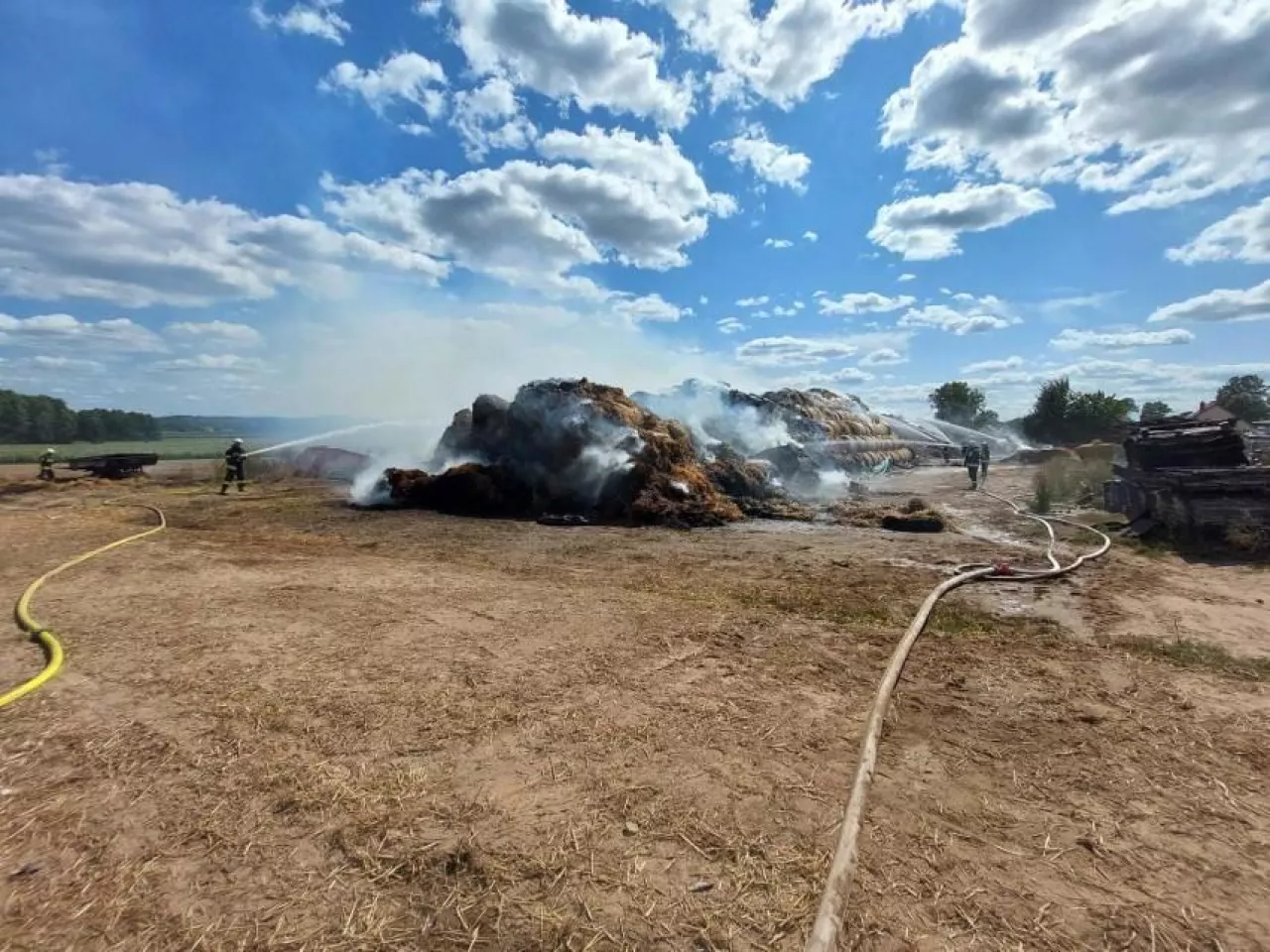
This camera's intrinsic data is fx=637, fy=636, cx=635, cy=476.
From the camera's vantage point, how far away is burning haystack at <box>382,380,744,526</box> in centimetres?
1595

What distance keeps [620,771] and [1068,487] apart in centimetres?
2205

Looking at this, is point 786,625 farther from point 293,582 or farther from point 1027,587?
point 293,582

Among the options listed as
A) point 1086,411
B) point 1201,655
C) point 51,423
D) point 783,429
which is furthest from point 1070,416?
point 51,423

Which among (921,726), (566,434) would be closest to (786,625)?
(921,726)

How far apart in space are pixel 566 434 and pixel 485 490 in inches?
108

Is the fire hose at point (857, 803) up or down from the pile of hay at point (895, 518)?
down

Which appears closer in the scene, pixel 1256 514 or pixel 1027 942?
pixel 1027 942

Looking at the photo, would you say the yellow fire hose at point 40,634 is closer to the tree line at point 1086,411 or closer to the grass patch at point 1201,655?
the grass patch at point 1201,655

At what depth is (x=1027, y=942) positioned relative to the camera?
2.65 m

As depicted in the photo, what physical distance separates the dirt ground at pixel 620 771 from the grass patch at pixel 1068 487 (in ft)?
29.9

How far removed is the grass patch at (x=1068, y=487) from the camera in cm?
1688

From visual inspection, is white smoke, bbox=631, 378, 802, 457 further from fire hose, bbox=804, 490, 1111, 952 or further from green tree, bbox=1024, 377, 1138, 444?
green tree, bbox=1024, 377, 1138, 444

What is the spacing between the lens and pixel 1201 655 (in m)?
5.97

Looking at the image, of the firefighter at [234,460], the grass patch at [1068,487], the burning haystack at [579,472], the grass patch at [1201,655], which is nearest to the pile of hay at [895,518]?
the burning haystack at [579,472]
